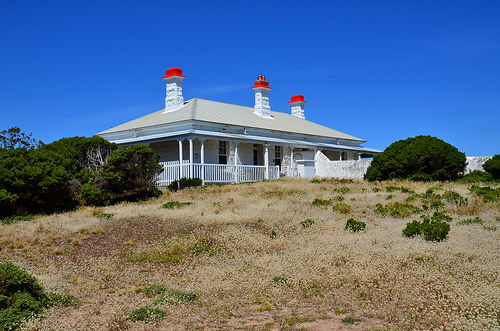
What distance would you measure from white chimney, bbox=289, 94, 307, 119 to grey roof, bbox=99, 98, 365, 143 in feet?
11.2

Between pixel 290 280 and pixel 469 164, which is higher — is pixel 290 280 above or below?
below

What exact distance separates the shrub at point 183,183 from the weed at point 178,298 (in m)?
13.5

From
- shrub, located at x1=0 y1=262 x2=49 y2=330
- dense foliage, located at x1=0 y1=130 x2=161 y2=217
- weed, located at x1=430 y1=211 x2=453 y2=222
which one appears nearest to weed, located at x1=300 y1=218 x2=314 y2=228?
weed, located at x1=430 y1=211 x2=453 y2=222

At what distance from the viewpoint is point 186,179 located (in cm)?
2050

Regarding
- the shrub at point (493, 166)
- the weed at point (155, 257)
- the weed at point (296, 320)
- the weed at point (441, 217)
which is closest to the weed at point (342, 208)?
the weed at point (441, 217)

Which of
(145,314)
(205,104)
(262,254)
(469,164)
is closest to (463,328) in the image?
(145,314)

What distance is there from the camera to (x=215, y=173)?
22.5 metres

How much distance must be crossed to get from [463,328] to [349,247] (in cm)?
395

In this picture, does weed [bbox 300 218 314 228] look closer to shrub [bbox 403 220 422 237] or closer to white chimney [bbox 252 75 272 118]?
shrub [bbox 403 220 422 237]

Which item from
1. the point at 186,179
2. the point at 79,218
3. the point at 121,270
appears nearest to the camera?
the point at 121,270

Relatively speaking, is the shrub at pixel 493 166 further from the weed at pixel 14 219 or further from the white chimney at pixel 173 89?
the weed at pixel 14 219

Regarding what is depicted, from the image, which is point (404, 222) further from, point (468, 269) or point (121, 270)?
point (121, 270)

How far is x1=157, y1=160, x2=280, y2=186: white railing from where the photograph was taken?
21578 mm

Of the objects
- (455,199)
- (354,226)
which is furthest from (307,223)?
(455,199)
